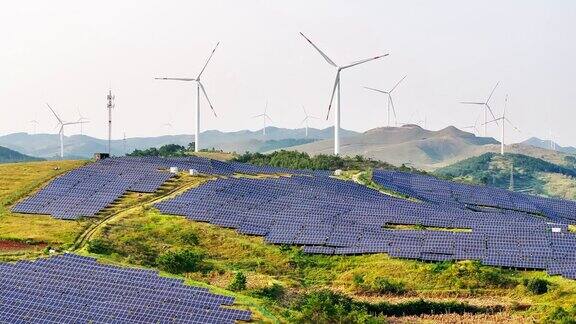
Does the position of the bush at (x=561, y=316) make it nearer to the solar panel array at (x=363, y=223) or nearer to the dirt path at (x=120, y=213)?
the solar panel array at (x=363, y=223)

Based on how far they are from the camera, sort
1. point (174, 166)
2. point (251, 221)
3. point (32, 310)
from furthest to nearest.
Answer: point (174, 166) < point (251, 221) < point (32, 310)

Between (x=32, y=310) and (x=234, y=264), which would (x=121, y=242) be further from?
(x=32, y=310)

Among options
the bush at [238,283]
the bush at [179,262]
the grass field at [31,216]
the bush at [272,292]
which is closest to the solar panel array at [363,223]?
the bush at [179,262]

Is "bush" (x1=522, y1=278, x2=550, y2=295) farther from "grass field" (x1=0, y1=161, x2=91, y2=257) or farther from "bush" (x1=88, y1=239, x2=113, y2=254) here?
"grass field" (x1=0, y1=161, x2=91, y2=257)

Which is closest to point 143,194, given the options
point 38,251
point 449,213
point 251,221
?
point 251,221

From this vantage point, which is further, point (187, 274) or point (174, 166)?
point (174, 166)

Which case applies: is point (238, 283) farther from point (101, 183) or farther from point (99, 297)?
point (101, 183)
